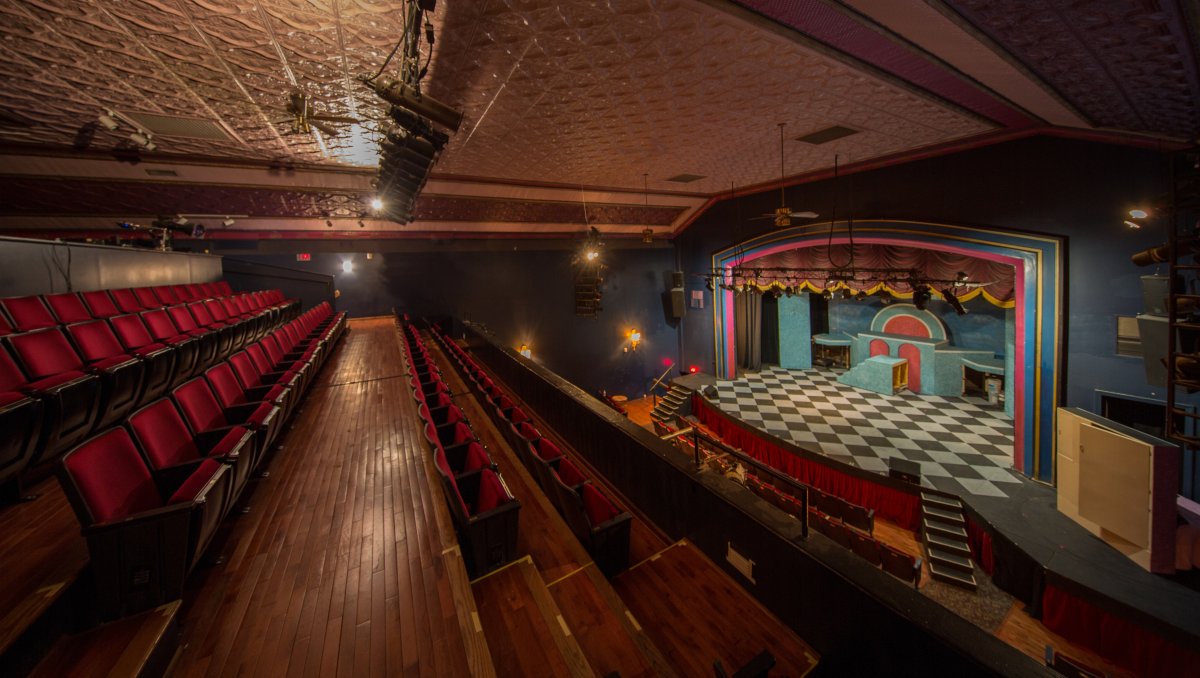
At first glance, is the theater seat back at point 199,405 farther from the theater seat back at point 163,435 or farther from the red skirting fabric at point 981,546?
the red skirting fabric at point 981,546

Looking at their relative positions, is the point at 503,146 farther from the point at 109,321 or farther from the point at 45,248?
the point at 45,248

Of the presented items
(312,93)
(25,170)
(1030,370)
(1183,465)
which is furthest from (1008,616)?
(25,170)

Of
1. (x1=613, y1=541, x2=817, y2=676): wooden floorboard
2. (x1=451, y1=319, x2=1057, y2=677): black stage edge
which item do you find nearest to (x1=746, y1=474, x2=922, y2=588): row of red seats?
(x1=451, y1=319, x2=1057, y2=677): black stage edge

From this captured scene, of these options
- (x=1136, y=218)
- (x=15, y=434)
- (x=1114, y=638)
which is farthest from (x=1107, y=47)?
(x=15, y=434)

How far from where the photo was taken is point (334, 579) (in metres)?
1.89

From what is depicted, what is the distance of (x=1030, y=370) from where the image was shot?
18.3ft

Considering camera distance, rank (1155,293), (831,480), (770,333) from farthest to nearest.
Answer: (770,333) → (831,480) → (1155,293)

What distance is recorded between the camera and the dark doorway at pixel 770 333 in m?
13.4

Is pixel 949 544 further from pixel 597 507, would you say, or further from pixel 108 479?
pixel 108 479

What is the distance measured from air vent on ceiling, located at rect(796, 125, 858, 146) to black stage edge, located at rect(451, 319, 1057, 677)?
4.39m

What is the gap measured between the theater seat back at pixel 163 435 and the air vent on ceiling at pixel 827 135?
6444 mm

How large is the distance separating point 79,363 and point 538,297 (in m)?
8.98

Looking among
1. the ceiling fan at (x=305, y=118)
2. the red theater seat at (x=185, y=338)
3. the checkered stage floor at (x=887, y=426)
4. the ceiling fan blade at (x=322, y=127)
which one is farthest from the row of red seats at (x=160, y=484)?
the checkered stage floor at (x=887, y=426)

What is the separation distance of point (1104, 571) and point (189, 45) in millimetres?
9064
